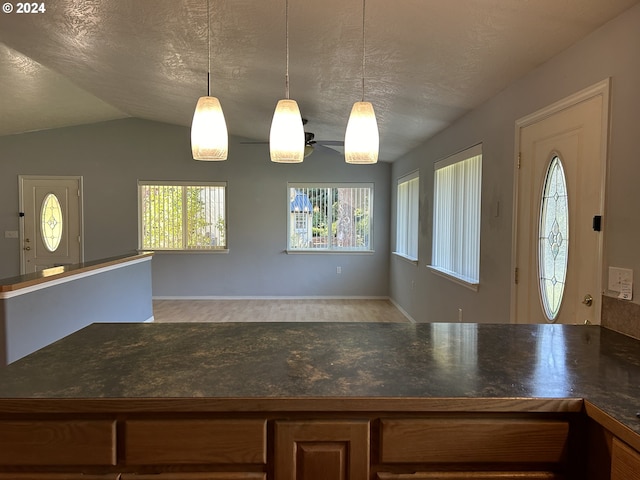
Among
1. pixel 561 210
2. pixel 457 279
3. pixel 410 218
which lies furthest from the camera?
pixel 410 218

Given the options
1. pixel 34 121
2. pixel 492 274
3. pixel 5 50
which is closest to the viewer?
pixel 492 274

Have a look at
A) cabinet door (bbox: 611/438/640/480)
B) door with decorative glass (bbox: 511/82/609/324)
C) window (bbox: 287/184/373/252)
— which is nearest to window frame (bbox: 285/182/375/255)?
window (bbox: 287/184/373/252)

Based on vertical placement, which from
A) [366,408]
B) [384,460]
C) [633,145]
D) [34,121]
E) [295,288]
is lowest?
[295,288]

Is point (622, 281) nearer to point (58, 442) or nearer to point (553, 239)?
point (553, 239)

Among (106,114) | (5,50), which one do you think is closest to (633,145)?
(5,50)

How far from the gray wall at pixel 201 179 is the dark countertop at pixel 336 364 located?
509 centimetres

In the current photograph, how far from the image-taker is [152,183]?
6484 mm

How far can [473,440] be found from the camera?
98 cm

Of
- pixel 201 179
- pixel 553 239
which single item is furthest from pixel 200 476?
pixel 201 179

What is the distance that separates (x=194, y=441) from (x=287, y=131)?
1.12m

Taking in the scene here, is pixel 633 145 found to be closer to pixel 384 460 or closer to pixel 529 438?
pixel 529 438

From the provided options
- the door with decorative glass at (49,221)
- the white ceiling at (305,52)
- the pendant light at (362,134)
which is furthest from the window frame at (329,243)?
the pendant light at (362,134)

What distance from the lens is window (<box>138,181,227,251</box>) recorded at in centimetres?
656

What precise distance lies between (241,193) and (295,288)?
73.1 inches
